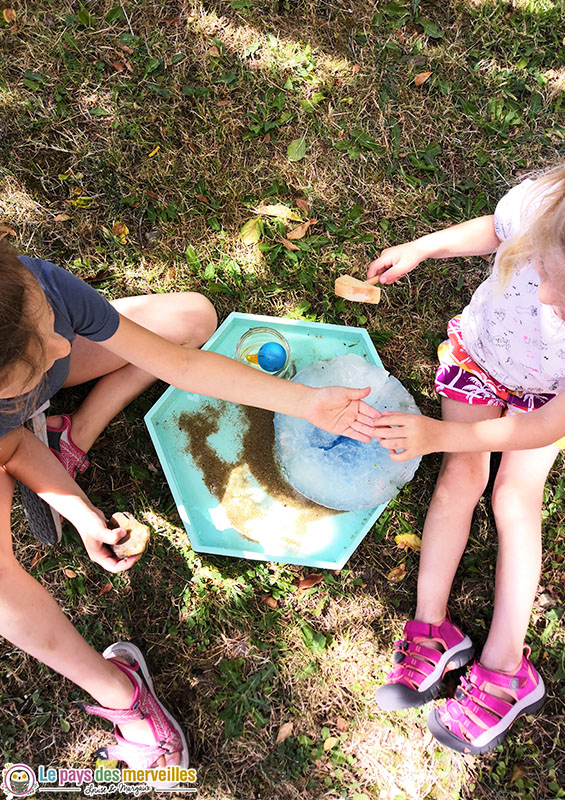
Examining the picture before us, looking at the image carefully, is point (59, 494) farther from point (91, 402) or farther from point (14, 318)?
point (14, 318)

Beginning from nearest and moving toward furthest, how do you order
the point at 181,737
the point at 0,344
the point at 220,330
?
1. the point at 0,344
2. the point at 181,737
3. the point at 220,330

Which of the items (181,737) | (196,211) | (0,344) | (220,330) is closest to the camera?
(0,344)

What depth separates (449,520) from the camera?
Result: 2.01 meters

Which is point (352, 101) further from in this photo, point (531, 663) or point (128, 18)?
point (531, 663)

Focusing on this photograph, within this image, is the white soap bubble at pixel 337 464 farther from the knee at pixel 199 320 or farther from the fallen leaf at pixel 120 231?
the fallen leaf at pixel 120 231

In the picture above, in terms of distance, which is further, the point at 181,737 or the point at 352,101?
the point at 352,101

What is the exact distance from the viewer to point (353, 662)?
2.10m

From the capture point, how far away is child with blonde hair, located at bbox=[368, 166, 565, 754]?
175 cm

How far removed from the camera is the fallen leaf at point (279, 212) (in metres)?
2.32

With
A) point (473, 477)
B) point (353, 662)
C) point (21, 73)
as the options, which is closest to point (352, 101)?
point (21, 73)

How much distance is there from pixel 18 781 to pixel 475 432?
1.90 meters

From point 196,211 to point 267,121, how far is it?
0.46 metres

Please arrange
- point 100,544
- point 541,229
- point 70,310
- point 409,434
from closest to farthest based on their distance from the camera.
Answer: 1. point 541,229
2. point 70,310
3. point 409,434
4. point 100,544

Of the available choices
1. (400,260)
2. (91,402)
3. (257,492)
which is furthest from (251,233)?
(257,492)
